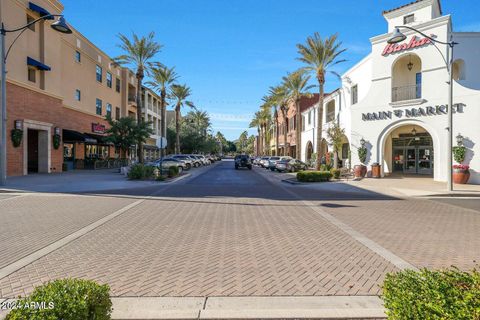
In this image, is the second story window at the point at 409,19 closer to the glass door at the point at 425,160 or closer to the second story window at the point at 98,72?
the glass door at the point at 425,160

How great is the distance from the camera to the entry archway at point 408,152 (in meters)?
26.2

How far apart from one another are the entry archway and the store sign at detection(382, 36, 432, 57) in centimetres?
577

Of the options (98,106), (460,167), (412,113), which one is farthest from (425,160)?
(98,106)

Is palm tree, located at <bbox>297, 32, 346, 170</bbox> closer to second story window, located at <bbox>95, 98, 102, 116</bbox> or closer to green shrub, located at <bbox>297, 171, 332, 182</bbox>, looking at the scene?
green shrub, located at <bbox>297, 171, 332, 182</bbox>

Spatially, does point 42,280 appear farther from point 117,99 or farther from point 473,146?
point 117,99

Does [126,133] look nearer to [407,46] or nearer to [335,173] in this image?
[335,173]

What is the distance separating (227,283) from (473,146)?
21.3 meters

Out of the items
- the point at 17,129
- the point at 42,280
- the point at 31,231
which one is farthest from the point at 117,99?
the point at 42,280

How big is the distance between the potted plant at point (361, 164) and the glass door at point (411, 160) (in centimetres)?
557

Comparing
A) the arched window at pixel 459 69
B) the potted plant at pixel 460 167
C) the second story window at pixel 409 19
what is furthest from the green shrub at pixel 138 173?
the arched window at pixel 459 69

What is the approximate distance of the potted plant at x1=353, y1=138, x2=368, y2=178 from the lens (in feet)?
79.0

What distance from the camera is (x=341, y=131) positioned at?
27.6 metres

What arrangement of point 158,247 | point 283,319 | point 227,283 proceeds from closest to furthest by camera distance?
1. point 283,319
2. point 227,283
3. point 158,247

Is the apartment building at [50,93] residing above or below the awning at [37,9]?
below
